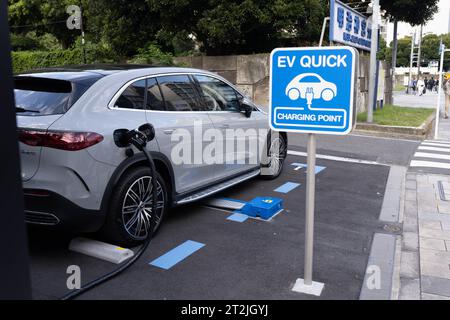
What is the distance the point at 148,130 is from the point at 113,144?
0.42 meters

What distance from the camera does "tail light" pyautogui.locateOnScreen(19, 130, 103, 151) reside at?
337 centimetres

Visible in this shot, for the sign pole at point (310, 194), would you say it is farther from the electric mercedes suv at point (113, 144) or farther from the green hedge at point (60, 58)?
the green hedge at point (60, 58)

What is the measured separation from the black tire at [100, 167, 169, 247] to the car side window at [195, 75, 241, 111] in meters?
1.33

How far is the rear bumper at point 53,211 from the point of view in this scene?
340cm

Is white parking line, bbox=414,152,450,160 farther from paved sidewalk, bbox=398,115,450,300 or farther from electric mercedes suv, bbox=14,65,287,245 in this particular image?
electric mercedes suv, bbox=14,65,287,245

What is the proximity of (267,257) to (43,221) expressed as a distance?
1952mm

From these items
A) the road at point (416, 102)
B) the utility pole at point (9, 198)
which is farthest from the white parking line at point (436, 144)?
the road at point (416, 102)

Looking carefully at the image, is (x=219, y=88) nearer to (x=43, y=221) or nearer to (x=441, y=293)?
(x=43, y=221)

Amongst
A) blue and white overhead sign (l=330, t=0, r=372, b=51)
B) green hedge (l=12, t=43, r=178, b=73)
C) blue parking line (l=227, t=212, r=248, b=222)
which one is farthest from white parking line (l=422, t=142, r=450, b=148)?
green hedge (l=12, t=43, r=178, b=73)

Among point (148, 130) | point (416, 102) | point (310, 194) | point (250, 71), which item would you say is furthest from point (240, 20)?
point (416, 102)

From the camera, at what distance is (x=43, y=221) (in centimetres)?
346

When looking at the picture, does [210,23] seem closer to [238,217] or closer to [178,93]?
[178,93]

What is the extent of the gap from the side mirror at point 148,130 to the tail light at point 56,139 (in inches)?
23.2

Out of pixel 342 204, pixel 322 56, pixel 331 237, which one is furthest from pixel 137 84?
pixel 342 204
